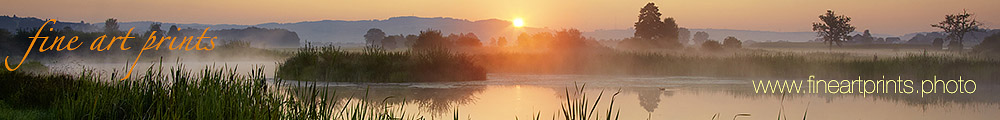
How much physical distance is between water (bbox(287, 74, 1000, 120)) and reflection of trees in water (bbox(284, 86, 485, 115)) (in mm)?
12

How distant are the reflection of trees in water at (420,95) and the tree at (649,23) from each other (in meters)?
35.6

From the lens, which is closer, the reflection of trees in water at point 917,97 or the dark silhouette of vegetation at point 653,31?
the reflection of trees in water at point 917,97

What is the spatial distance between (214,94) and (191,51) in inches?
1309

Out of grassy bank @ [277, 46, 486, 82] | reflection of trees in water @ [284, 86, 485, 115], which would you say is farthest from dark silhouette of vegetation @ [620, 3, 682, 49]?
reflection of trees in water @ [284, 86, 485, 115]

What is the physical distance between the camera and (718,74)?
2138cm

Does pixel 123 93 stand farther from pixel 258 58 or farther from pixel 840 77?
pixel 258 58

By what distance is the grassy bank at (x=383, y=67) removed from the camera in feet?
58.7

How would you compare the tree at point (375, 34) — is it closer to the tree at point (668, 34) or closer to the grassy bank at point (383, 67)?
the tree at point (668, 34)

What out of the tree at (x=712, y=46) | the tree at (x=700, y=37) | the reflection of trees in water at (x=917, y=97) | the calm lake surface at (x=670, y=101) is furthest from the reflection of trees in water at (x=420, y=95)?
the tree at (x=700, y=37)

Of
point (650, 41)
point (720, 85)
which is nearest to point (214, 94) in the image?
point (720, 85)

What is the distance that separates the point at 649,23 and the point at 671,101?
3818 cm

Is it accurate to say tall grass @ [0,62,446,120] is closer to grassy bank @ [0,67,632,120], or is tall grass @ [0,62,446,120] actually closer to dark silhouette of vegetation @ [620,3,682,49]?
grassy bank @ [0,67,632,120]

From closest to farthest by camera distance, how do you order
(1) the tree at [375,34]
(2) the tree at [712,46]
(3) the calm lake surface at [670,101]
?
(3) the calm lake surface at [670,101], (2) the tree at [712,46], (1) the tree at [375,34]

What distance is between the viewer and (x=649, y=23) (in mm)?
51406
